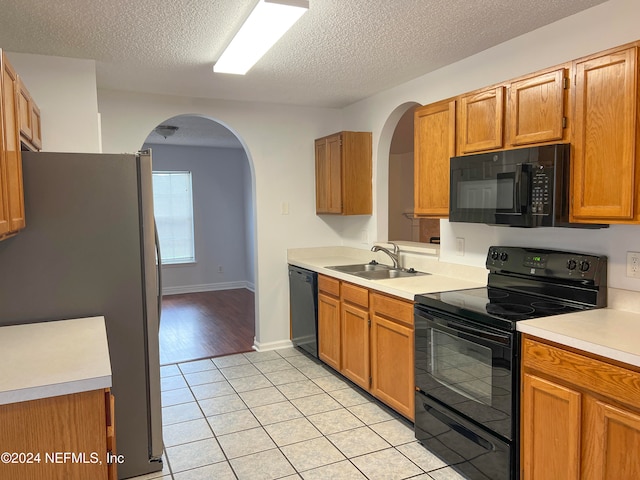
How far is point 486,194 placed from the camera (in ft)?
8.18

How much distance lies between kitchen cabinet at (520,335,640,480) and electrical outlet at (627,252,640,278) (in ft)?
2.08

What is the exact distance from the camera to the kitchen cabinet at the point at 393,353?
9.13ft

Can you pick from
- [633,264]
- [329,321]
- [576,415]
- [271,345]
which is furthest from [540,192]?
[271,345]

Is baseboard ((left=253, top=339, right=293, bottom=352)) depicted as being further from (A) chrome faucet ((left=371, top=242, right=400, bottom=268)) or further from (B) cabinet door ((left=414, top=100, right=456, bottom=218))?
(B) cabinet door ((left=414, top=100, right=456, bottom=218))

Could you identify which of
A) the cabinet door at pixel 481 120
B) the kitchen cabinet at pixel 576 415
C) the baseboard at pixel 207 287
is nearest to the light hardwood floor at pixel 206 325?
the baseboard at pixel 207 287

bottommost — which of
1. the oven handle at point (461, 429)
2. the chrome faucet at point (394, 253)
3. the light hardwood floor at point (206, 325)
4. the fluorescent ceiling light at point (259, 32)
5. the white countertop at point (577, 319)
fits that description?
the light hardwood floor at point (206, 325)

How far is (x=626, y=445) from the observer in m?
1.59

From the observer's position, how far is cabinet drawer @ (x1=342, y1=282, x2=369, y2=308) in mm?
3217

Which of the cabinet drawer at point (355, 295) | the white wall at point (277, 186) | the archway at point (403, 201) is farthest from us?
the archway at point (403, 201)

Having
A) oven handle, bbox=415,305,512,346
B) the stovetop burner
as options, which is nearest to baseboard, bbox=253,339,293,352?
oven handle, bbox=415,305,512,346

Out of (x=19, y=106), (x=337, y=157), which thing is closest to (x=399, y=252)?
(x=337, y=157)

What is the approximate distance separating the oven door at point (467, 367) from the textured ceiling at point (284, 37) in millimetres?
1562

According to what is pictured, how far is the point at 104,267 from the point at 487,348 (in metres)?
1.87

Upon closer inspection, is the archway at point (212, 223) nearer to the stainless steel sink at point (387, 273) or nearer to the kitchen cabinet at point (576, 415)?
the stainless steel sink at point (387, 273)
